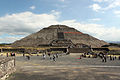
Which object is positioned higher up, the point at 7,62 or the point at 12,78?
the point at 7,62

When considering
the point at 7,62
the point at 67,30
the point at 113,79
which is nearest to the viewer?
the point at 113,79

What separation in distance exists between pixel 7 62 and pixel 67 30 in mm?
88414

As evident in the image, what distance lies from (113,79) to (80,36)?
78001 mm

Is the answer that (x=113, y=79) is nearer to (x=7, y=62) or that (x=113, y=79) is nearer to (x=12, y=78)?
(x=12, y=78)

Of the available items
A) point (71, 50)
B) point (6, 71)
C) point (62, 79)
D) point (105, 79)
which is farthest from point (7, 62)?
point (71, 50)

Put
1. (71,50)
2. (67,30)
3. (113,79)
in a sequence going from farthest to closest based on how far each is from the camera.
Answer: (67,30) → (71,50) → (113,79)

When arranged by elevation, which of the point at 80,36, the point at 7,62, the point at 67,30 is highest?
the point at 67,30

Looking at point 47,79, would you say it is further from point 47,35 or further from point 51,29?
point 51,29

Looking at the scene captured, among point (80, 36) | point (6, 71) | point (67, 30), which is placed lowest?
point (6, 71)

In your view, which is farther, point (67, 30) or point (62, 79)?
point (67, 30)

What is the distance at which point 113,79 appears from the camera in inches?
394

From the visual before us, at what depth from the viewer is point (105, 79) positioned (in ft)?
32.9

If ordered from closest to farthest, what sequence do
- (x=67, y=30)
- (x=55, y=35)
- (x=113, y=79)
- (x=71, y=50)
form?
1. (x=113, y=79)
2. (x=71, y=50)
3. (x=55, y=35)
4. (x=67, y=30)

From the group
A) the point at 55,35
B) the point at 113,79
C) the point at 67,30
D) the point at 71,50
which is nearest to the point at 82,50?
the point at 71,50
